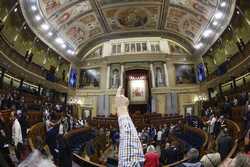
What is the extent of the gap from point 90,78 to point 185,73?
8985 millimetres

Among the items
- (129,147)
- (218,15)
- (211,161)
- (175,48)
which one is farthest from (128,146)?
(175,48)

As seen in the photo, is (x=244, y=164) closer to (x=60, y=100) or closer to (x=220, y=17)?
(x=220, y=17)

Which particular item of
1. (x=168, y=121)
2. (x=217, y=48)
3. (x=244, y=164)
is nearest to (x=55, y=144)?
(x=244, y=164)

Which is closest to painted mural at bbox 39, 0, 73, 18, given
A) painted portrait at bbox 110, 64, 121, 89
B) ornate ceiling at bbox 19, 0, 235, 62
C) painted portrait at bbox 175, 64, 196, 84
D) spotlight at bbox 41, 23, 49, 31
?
ornate ceiling at bbox 19, 0, 235, 62

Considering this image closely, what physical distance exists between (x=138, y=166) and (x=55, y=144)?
5.95 meters

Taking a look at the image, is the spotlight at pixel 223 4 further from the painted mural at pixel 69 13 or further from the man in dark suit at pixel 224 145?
the man in dark suit at pixel 224 145

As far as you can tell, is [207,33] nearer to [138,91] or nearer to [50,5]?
[138,91]

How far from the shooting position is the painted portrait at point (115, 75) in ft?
77.5

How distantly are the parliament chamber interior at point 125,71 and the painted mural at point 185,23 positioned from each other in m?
0.11

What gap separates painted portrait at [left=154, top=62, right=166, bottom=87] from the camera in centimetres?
2319

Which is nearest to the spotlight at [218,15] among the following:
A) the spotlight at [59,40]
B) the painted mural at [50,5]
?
the painted mural at [50,5]

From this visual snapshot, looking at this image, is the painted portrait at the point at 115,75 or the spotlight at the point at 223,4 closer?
the spotlight at the point at 223,4

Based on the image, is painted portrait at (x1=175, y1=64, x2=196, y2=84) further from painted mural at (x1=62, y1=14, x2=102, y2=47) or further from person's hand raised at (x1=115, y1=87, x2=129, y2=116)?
person's hand raised at (x1=115, y1=87, x2=129, y2=116)

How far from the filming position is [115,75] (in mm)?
23875
